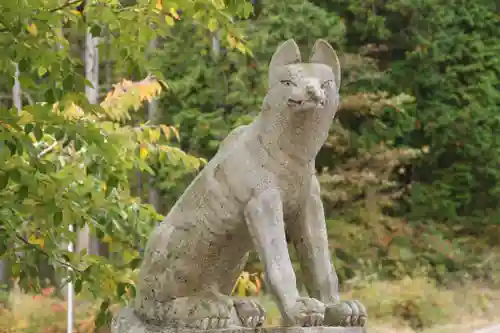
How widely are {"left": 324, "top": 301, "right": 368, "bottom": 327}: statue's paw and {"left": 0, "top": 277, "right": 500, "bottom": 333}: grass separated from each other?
11.8ft

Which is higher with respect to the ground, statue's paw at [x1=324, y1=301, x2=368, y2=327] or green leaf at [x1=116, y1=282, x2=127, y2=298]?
statue's paw at [x1=324, y1=301, x2=368, y2=327]

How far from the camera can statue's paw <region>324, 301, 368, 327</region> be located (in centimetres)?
189

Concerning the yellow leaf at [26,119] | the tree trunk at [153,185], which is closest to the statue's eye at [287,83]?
the yellow leaf at [26,119]

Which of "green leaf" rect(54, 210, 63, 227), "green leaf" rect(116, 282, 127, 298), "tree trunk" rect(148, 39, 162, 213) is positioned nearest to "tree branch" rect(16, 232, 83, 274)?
Answer: "green leaf" rect(116, 282, 127, 298)

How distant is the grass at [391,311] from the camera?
229 inches

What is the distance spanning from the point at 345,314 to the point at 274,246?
274 mm

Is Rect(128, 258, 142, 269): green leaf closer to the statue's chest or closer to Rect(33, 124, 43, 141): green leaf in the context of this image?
Rect(33, 124, 43, 141): green leaf

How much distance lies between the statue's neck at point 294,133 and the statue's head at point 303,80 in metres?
0.03

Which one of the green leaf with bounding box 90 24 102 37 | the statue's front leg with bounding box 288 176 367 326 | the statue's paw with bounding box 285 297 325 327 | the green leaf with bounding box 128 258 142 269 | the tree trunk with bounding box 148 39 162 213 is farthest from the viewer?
the tree trunk with bounding box 148 39 162 213

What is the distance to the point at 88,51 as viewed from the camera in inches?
238

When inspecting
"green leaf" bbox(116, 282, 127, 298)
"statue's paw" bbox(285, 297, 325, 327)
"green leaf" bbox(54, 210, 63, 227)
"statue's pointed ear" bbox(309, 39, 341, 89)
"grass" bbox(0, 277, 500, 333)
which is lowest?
"grass" bbox(0, 277, 500, 333)

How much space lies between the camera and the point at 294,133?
1.91 m

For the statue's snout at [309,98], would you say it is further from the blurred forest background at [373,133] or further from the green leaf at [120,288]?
the blurred forest background at [373,133]

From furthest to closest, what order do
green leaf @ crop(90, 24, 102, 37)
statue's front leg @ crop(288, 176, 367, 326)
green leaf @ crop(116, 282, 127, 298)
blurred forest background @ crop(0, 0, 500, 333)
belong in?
1. blurred forest background @ crop(0, 0, 500, 333)
2. green leaf @ crop(116, 282, 127, 298)
3. green leaf @ crop(90, 24, 102, 37)
4. statue's front leg @ crop(288, 176, 367, 326)
